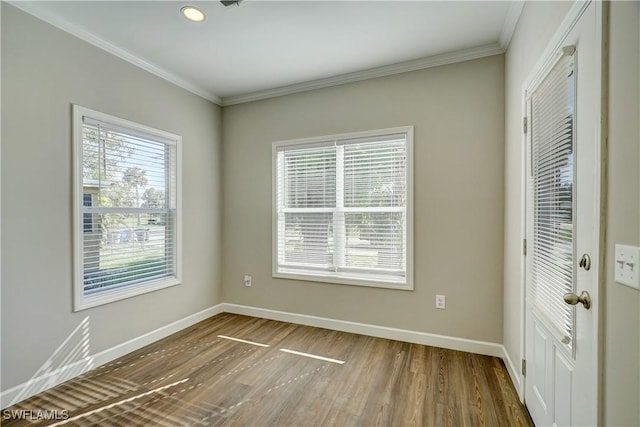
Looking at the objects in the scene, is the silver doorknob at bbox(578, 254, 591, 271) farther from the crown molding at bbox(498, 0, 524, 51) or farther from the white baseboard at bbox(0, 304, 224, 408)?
the white baseboard at bbox(0, 304, 224, 408)

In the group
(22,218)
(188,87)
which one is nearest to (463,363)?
(22,218)

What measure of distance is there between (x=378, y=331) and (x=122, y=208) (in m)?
2.73

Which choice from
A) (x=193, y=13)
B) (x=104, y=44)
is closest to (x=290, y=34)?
(x=193, y=13)

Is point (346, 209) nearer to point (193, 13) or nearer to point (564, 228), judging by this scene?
point (564, 228)

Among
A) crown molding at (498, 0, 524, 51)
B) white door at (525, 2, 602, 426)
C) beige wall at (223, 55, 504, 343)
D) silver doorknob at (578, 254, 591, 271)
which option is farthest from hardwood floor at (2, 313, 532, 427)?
crown molding at (498, 0, 524, 51)

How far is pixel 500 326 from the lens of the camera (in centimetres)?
259

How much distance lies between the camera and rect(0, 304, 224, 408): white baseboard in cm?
197

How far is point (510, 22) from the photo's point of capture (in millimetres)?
2186

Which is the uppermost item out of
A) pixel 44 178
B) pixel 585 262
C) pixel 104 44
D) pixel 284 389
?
pixel 104 44

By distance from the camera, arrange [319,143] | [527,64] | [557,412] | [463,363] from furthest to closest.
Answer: [319,143], [463,363], [527,64], [557,412]

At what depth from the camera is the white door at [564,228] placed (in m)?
1.08

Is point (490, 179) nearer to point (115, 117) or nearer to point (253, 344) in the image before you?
point (253, 344)

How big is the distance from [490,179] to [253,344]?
2.70 m

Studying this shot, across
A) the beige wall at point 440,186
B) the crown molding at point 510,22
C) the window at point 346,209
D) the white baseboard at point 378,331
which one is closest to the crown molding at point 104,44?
the beige wall at point 440,186
